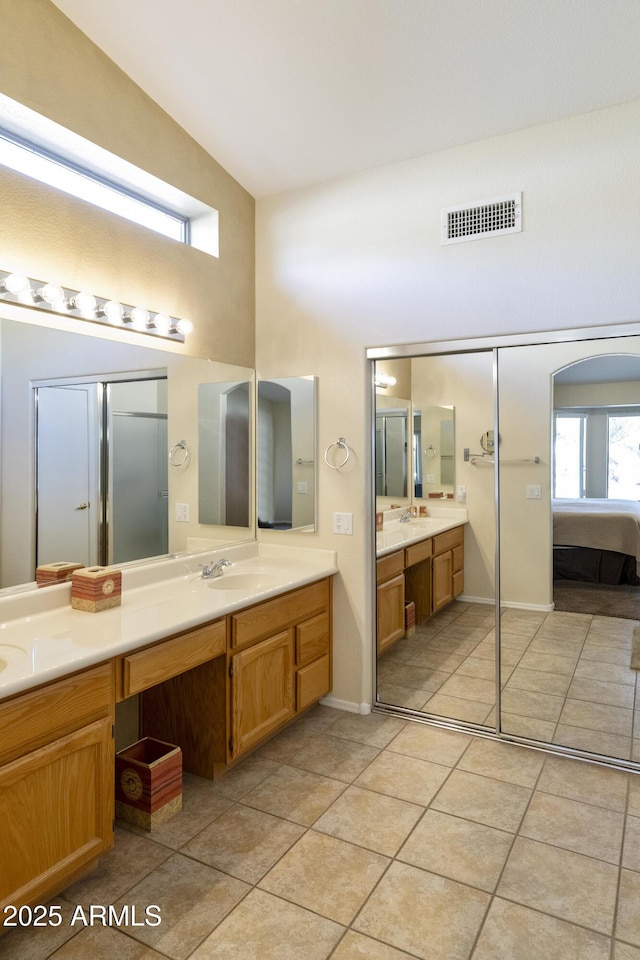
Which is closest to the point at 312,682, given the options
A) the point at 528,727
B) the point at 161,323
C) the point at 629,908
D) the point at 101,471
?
the point at 528,727

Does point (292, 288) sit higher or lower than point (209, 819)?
higher

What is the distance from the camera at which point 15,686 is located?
155cm

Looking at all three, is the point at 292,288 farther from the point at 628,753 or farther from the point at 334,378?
the point at 628,753

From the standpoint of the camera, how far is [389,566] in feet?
10.6

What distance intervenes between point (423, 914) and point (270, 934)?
46 centimetres

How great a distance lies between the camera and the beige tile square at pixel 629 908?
1.70 metres

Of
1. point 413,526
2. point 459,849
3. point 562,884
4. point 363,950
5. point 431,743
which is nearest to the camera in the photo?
point 363,950

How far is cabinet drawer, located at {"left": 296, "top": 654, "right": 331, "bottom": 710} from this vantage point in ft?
9.55

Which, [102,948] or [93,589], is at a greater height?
[93,589]

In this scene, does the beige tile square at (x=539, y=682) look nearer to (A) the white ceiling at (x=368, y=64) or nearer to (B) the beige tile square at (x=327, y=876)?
(B) the beige tile square at (x=327, y=876)

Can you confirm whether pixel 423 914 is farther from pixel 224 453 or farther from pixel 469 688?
pixel 224 453

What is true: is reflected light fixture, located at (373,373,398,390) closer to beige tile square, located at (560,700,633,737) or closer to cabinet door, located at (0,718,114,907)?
beige tile square, located at (560,700,633,737)

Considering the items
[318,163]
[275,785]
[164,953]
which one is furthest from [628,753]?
[318,163]

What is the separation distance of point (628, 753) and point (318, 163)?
124 inches
